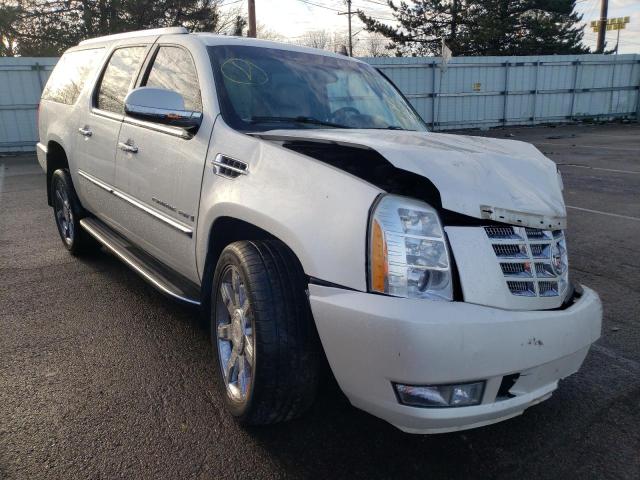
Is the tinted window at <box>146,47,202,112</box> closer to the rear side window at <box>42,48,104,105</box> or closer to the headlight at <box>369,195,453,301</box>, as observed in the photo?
the rear side window at <box>42,48,104,105</box>

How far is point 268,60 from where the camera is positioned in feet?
11.3

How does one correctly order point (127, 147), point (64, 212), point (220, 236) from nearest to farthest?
1. point (220, 236)
2. point (127, 147)
3. point (64, 212)

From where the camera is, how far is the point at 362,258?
2.05 metres

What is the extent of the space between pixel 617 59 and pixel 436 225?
27806 mm

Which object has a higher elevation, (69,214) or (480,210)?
(480,210)

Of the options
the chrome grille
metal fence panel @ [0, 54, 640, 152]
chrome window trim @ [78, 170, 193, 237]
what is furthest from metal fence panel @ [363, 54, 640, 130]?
the chrome grille

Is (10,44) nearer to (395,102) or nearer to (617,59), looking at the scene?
(395,102)

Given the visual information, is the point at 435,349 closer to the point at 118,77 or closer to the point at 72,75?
the point at 118,77

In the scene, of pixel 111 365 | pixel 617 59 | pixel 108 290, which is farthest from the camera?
pixel 617 59

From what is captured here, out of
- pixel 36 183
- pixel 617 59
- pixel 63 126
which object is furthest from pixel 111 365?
pixel 617 59

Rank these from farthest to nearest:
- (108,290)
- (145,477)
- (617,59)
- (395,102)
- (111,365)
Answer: (617,59), (108,290), (395,102), (111,365), (145,477)

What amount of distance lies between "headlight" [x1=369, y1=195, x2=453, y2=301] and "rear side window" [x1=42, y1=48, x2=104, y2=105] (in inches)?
146

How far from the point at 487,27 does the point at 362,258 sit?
3525 centimetres

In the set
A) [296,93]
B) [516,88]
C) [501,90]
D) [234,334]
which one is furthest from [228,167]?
[516,88]
